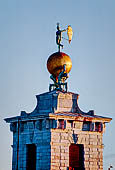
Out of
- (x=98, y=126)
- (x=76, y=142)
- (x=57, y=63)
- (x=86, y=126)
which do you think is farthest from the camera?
(x=98, y=126)

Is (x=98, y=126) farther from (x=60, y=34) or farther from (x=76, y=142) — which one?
(x=60, y=34)

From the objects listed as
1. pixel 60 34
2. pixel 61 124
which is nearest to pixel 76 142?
pixel 61 124

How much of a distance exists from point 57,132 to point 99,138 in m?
4.14

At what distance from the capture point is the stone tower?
4709 cm

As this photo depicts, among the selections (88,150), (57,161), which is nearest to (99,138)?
(88,150)

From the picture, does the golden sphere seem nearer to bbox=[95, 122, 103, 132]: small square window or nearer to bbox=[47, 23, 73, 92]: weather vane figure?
bbox=[47, 23, 73, 92]: weather vane figure

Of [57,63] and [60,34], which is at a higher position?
[60,34]

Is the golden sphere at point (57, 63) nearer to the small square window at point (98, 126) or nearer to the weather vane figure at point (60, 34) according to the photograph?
A: the weather vane figure at point (60, 34)

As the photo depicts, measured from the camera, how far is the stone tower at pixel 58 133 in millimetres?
Answer: 47094

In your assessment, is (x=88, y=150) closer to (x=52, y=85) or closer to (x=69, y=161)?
(x=69, y=161)

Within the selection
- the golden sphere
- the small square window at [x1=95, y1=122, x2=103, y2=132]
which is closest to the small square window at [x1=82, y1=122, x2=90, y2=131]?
the small square window at [x1=95, y1=122, x2=103, y2=132]

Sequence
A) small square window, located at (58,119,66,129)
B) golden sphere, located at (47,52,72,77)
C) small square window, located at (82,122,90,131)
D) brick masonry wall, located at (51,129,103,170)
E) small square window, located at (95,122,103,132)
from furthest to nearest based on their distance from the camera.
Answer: small square window, located at (95,122,103,132) → golden sphere, located at (47,52,72,77) → small square window, located at (82,122,90,131) → small square window, located at (58,119,66,129) → brick masonry wall, located at (51,129,103,170)

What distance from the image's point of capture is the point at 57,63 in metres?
49.3

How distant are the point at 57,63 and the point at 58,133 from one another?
222 inches
